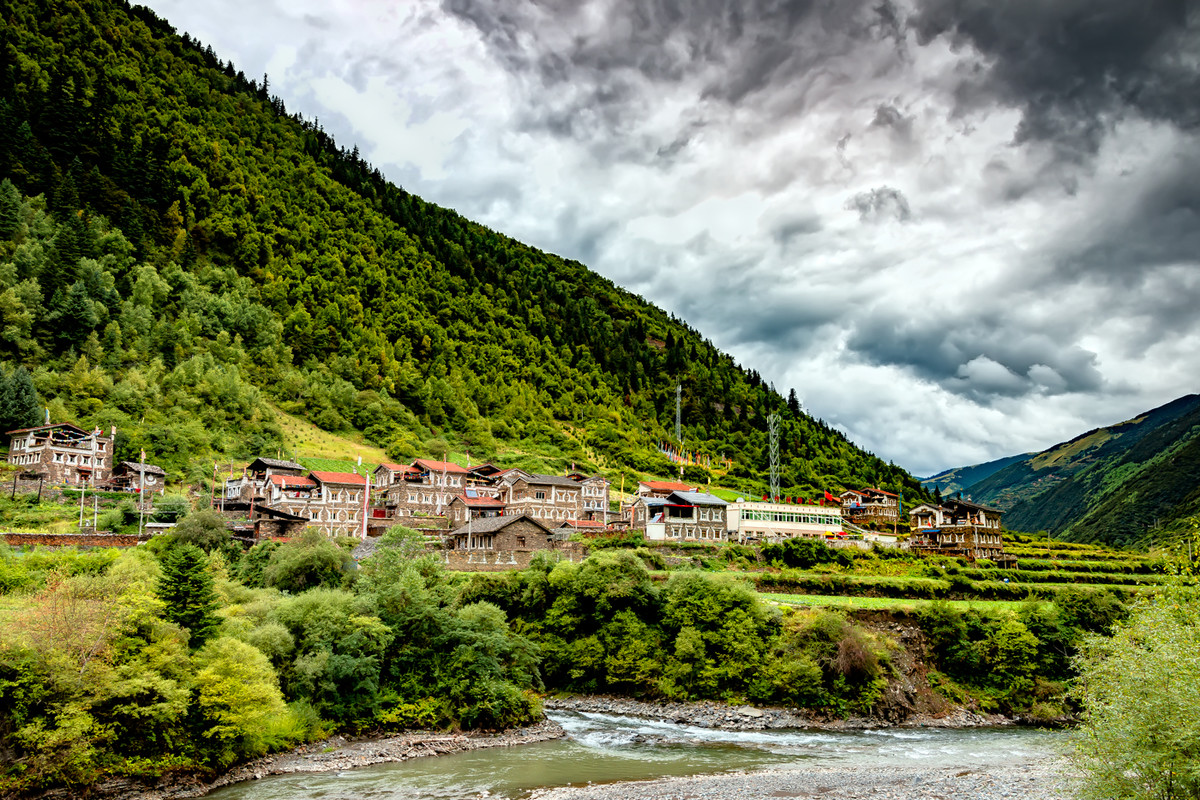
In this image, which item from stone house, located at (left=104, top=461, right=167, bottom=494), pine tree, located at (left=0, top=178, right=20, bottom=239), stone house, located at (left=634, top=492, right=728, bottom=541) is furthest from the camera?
pine tree, located at (left=0, top=178, right=20, bottom=239)

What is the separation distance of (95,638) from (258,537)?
3777cm

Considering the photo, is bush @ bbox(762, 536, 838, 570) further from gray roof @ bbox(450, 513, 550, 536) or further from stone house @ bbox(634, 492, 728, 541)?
gray roof @ bbox(450, 513, 550, 536)

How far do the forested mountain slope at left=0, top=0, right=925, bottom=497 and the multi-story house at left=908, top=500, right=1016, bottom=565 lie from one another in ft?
124

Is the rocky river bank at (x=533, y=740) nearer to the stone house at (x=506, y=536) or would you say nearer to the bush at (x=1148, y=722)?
the bush at (x=1148, y=722)

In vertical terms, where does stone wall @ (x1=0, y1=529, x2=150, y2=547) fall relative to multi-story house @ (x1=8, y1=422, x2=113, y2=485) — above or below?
below

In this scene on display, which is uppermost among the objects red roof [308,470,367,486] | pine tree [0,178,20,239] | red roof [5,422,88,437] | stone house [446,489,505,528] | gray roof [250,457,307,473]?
pine tree [0,178,20,239]

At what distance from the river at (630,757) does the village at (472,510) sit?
24.2 metres

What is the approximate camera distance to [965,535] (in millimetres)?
91500

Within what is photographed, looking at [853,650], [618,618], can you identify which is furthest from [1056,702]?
[618,618]

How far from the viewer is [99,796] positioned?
95.7 ft

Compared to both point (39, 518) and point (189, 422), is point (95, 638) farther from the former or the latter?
point (189, 422)

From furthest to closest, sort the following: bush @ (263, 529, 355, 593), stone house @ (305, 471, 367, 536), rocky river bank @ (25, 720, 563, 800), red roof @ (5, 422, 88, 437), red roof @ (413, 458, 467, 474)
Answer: red roof @ (413, 458, 467, 474) < stone house @ (305, 471, 367, 536) < red roof @ (5, 422, 88, 437) < bush @ (263, 529, 355, 593) < rocky river bank @ (25, 720, 563, 800)

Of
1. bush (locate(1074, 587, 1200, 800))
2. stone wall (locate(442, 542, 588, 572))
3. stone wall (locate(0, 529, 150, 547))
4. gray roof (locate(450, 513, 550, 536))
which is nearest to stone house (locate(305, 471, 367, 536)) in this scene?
gray roof (locate(450, 513, 550, 536))

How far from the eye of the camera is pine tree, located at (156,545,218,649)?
35.1 m
